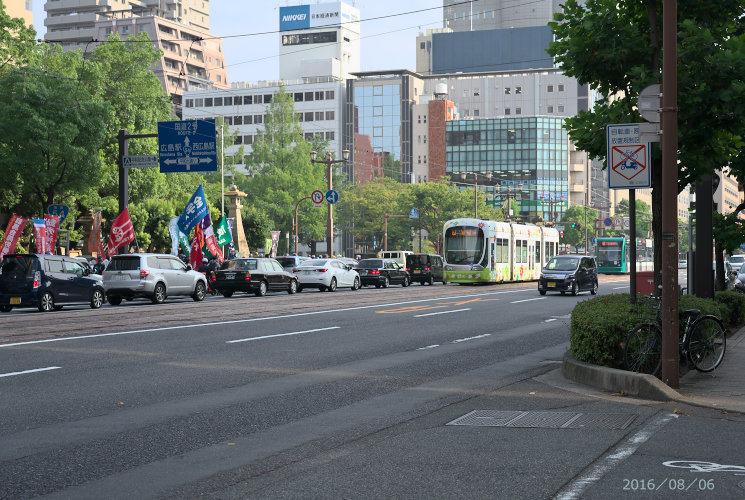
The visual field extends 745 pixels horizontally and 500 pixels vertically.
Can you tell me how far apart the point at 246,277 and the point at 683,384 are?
2644 cm

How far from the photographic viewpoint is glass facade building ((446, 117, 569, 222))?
140 meters

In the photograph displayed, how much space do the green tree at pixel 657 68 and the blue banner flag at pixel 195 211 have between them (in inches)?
1153

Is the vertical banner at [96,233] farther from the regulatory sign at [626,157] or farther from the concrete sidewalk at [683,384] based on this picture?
the regulatory sign at [626,157]

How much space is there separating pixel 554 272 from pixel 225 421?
30.0 metres

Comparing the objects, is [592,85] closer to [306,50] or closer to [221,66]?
[306,50]

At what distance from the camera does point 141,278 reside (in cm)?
3019

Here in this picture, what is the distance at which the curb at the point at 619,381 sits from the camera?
10000 mm

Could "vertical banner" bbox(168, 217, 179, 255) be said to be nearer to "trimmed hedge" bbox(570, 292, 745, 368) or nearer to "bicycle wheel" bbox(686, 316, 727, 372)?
"trimmed hedge" bbox(570, 292, 745, 368)

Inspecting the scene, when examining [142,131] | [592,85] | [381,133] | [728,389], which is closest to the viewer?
[728,389]

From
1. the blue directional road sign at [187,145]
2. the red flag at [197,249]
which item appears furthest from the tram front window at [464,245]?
the blue directional road sign at [187,145]

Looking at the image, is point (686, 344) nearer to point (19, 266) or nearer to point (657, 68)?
point (657, 68)

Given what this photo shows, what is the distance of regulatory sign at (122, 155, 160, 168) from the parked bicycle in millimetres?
26165

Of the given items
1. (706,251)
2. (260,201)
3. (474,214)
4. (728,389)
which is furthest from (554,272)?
(474,214)

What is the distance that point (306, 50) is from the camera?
15588cm
